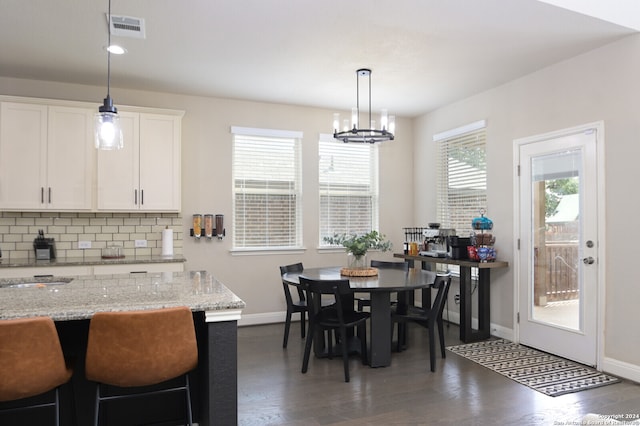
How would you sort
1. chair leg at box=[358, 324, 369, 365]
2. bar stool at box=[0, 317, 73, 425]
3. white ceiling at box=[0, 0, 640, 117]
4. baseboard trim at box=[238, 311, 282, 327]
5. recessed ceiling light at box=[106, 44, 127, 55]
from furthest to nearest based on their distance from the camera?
baseboard trim at box=[238, 311, 282, 327], chair leg at box=[358, 324, 369, 365], recessed ceiling light at box=[106, 44, 127, 55], white ceiling at box=[0, 0, 640, 117], bar stool at box=[0, 317, 73, 425]

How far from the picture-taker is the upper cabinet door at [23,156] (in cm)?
433

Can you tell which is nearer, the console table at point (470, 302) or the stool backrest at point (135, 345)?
the stool backrest at point (135, 345)

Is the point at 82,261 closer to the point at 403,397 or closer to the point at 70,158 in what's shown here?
the point at 70,158

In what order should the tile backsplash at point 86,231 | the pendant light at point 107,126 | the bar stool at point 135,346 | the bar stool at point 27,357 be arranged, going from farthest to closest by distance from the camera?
1. the tile backsplash at point 86,231
2. the pendant light at point 107,126
3. the bar stool at point 135,346
4. the bar stool at point 27,357

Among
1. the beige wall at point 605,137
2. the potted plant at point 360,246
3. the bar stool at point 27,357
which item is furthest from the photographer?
the potted plant at point 360,246

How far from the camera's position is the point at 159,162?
15.8ft

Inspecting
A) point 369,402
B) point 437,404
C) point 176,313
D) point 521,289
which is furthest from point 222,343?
point 521,289

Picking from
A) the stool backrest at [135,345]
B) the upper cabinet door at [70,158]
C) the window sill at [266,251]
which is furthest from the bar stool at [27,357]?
the window sill at [266,251]

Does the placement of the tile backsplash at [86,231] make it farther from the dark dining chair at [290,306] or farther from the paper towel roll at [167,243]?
the dark dining chair at [290,306]

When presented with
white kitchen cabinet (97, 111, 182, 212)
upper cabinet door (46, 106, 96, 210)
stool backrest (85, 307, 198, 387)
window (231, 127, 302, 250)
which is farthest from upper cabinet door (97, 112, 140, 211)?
stool backrest (85, 307, 198, 387)

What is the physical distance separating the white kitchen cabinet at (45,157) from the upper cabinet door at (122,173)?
13cm

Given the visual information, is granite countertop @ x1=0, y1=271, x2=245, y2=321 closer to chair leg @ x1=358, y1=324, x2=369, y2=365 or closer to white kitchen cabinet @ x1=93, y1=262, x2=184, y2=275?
white kitchen cabinet @ x1=93, y1=262, x2=184, y2=275

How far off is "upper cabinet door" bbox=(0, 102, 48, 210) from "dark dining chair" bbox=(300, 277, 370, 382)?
9.28 feet

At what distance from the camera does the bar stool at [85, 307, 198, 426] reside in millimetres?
2051
